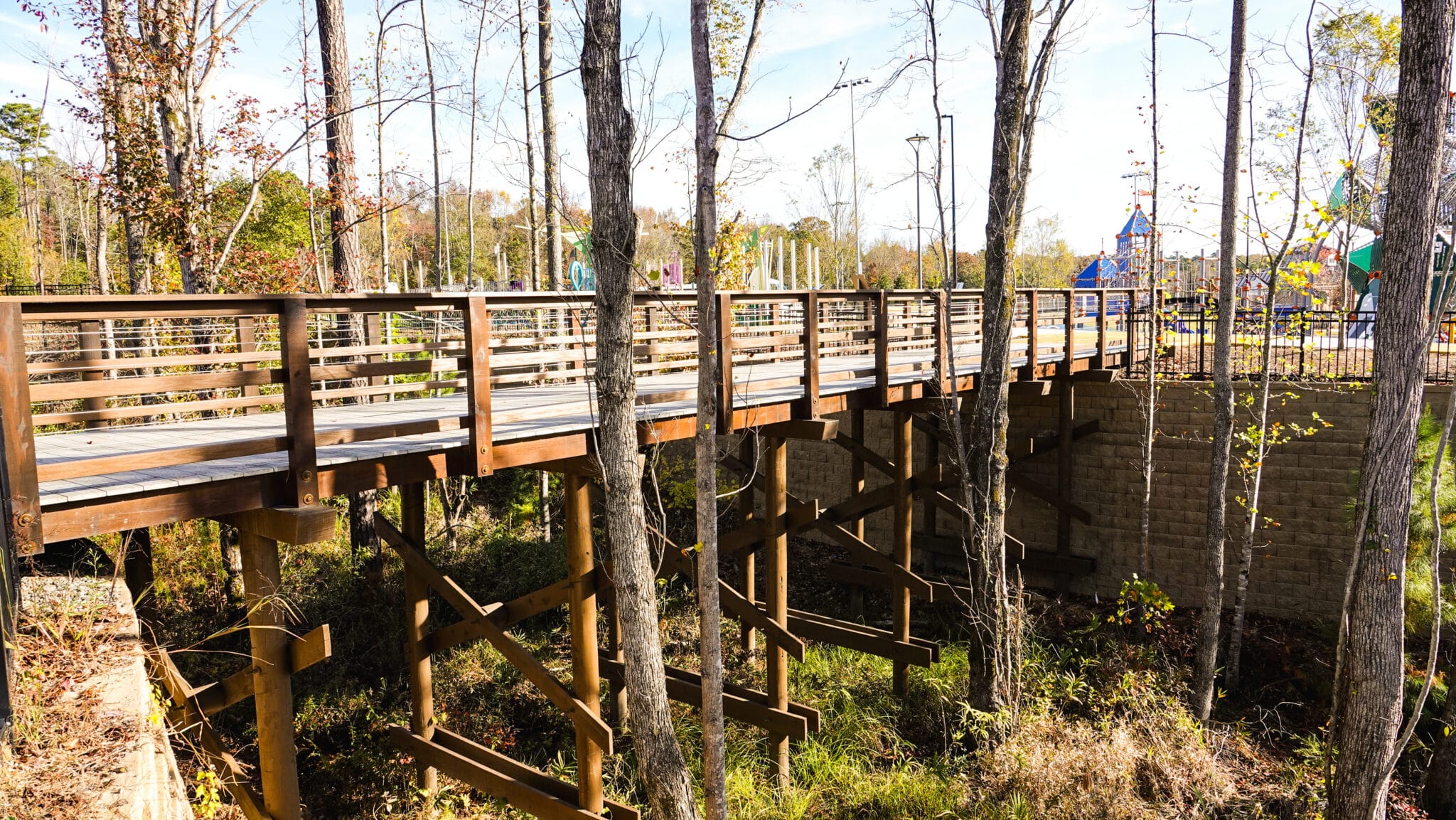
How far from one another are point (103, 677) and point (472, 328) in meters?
2.36

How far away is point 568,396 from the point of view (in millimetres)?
7836

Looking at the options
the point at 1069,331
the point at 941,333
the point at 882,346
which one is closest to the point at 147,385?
the point at 882,346

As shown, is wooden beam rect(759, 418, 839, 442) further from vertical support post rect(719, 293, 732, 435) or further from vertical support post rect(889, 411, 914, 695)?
vertical support post rect(889, 411, 914, 695)

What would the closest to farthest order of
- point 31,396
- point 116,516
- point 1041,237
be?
point 31,396 < point 116,516 < point 1041,237

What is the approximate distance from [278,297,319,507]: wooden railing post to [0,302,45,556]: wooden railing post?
0.96 m

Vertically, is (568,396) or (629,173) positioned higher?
(629,173)

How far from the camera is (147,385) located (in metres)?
3.63

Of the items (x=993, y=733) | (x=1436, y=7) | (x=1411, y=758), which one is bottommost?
(x=1411, y=758)

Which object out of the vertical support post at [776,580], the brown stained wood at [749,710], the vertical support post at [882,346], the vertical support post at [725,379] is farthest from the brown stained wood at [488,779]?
the vertical support post at [882,346]

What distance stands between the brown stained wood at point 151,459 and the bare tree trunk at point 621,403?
6.94ft

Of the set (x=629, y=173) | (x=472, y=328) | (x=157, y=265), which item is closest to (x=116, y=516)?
(x=472, y=328)

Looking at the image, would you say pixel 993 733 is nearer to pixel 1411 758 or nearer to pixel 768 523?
pixel 768 523

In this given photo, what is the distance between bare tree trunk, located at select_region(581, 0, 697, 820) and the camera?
19.1 ft

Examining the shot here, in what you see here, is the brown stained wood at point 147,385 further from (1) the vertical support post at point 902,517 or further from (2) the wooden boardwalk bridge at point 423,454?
(1) the vertical support post at point 902,517
